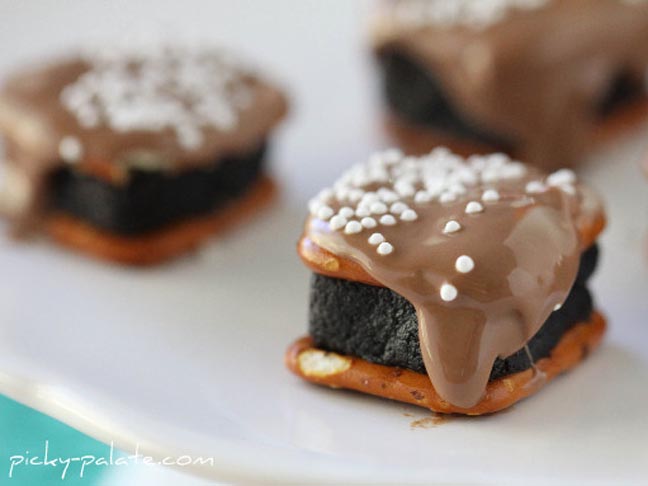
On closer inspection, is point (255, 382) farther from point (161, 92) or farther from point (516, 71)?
point (516, 71)

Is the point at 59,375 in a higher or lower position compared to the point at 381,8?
lower

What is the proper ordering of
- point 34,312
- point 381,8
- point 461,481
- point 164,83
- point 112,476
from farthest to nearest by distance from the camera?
point 381,8, point 164,83, point 34,312, point 112,476, point 461,481

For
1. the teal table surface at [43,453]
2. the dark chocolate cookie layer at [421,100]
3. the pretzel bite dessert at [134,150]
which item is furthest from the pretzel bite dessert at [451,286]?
the dark chocolate cookie layer at [421,100]

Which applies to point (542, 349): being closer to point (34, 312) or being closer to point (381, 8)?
point (34, 312)

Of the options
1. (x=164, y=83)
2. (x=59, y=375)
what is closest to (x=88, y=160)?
(x=164, y=83)

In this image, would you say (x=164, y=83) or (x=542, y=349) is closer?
(x=542, y=349)

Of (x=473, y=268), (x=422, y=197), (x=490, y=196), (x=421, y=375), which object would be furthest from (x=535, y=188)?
(x=421, y=375)

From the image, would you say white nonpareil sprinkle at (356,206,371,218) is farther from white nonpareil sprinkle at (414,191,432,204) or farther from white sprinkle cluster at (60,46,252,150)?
white sprinkle cluster at (60,46,252,150)
